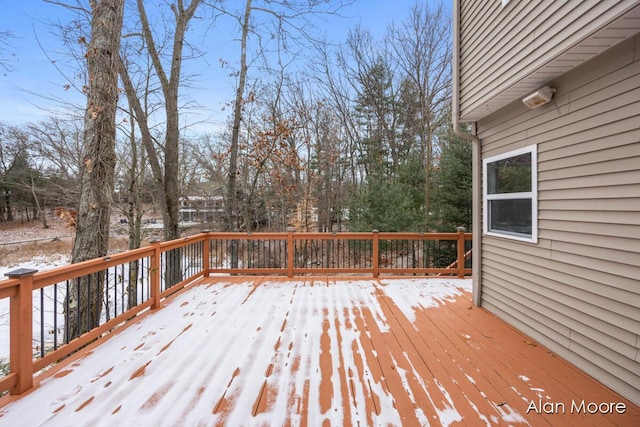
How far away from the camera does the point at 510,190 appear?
114 inches

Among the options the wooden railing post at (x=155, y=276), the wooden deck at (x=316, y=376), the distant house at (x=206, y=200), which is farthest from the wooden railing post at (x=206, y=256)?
the distant house at (x=206, y=200)

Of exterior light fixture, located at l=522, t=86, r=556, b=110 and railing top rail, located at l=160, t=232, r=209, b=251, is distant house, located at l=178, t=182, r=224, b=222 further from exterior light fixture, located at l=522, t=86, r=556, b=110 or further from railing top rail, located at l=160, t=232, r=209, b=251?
exterior light fixture, located at l=522, t=86, r=556, b=110

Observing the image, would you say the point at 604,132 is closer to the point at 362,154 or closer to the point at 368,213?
the point at 368,213

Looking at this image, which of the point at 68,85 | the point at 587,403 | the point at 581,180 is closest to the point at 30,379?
the point at 587,403

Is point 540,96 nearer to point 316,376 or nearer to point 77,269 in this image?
point 316,376

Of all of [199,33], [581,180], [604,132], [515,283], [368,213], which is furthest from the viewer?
[368,213]

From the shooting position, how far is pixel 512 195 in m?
2.85

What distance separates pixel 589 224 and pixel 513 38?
1742 millimetres

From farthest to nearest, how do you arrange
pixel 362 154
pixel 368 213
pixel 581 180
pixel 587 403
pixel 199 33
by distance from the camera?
pixel 362 154 < pixel 368 213 < pixel 199 33 < pixel 581 180 < pixel 587 403

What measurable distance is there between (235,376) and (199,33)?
676cm

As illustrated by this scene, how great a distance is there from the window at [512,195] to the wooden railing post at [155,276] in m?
4.03

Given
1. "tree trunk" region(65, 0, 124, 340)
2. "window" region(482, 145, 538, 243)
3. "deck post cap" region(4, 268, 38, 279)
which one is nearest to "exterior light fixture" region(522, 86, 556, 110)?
"window" region(482, 145, 538, 243)

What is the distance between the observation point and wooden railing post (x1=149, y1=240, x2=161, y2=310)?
10.6ft

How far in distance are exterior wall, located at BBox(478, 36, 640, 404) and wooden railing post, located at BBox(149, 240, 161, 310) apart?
4.03 m
